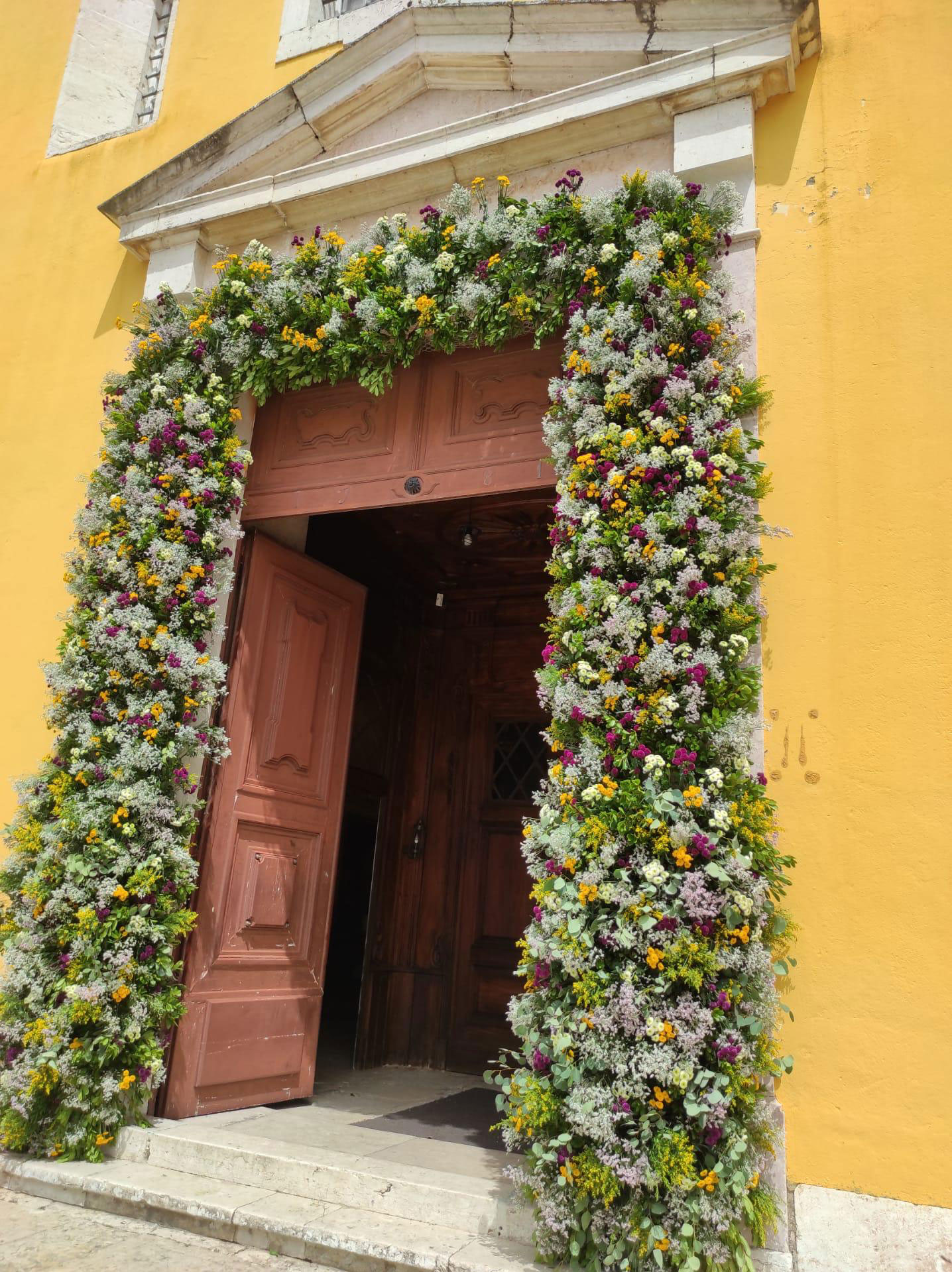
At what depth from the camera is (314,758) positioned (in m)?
4.96

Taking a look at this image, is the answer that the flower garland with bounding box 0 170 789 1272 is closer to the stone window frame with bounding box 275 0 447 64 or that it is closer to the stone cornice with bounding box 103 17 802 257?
the stone cornice with bounding box 103 17 802 257

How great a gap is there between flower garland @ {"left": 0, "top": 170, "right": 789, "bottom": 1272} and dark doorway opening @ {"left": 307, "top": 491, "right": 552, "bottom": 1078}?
1.54 meters

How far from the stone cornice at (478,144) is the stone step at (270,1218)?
409 cm

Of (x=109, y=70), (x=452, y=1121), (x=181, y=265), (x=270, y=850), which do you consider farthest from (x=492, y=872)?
(x=109, y=70)

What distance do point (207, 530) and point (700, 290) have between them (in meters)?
2.36

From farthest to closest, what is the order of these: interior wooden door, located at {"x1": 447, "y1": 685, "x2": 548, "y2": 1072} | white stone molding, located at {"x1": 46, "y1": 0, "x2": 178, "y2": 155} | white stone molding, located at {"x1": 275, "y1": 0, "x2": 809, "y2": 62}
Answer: interior wooden door, located at {"x1": 447, "y1": 685, "x2": 548, "y2": 1072}, white stone molding, located at {"x1": 46, "y1": 0, "x2": 178, "y2": 155}, white stone molding, located at {"x1": 275, "y1": 0, "x2": 809, "y2": 62}

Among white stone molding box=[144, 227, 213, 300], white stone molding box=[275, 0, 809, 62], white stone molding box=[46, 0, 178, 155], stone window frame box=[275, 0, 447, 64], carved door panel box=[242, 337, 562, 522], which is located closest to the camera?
white stone molding box=[275, 0, 809, 62]

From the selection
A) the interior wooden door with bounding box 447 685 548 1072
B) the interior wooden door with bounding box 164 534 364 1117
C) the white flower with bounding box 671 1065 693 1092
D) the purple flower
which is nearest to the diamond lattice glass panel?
the interior wooden door with bounding box 447 685 548 1072

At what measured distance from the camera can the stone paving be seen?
9.91ft

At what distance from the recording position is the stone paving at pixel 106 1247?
302 cm

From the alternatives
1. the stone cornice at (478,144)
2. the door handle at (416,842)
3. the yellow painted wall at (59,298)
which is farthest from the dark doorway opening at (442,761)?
the stone cornice at (478,144)

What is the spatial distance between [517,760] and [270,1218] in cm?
374

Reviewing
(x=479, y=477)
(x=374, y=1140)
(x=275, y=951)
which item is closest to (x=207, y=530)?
(x=479, y=477)

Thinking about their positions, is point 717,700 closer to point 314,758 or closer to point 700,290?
point 700,290
